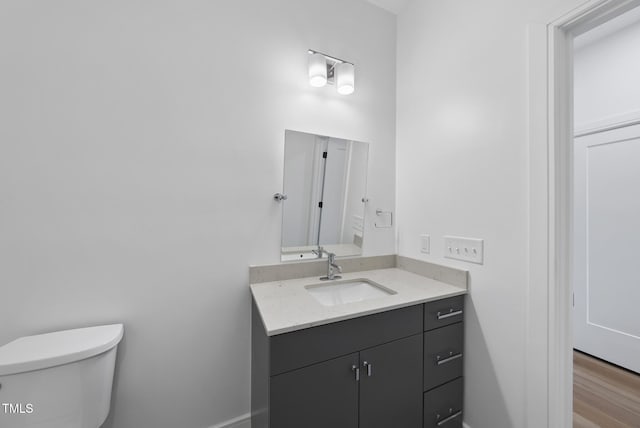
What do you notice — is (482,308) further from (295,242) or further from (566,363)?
(295,242)

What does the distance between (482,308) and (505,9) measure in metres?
1.47

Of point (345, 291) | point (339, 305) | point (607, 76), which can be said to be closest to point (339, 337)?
point (339, 305)

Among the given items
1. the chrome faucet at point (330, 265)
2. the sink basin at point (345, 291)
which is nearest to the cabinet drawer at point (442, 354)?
the sink basin at point (345, 291)

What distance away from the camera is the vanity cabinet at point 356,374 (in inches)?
37.6

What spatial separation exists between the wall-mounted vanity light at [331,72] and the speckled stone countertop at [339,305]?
3.95 ft

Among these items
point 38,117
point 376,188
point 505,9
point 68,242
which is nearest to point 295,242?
point 376,188

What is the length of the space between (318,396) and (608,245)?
2612 mm

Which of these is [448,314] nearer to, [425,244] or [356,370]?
[425,244]

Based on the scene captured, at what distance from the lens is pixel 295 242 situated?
156 cm

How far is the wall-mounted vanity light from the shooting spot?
1.52m

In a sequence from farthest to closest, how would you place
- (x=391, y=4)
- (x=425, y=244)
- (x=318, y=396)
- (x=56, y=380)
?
(x=391, y=4)
(x=425, y=244)
(x=318, y=396)
(x=56, y=380)

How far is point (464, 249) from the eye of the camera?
1.40 m

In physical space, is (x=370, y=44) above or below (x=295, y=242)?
above

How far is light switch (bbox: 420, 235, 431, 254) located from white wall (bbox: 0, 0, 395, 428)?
94cm
